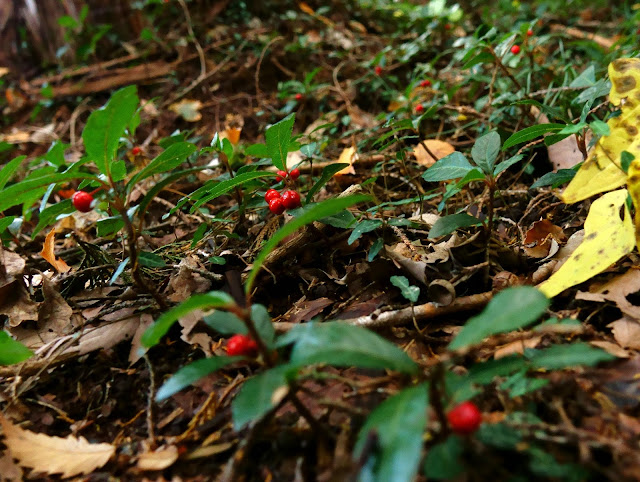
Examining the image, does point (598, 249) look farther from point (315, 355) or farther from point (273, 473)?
point (273, 473)

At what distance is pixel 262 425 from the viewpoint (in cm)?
93

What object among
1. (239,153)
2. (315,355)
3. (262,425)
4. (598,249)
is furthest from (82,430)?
(239,153)

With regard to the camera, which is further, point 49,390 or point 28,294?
point 28,294

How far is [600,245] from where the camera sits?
112 cm

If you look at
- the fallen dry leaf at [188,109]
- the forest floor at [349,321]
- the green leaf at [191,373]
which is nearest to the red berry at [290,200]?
the forest floor at [349,321]

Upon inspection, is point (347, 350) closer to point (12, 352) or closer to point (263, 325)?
point (263, 325)

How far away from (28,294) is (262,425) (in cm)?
116

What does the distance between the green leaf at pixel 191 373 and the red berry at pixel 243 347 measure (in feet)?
0.09

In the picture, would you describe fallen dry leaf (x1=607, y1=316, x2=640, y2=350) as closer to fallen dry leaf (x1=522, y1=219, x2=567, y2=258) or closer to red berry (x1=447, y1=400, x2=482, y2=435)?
fallen dry leaf (x1=522, y1=219, x2=567, y2=258)

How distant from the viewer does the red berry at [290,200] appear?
4.78 ft

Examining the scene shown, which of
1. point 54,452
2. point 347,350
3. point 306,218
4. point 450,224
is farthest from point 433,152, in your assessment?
point 54,452

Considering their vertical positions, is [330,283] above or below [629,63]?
below

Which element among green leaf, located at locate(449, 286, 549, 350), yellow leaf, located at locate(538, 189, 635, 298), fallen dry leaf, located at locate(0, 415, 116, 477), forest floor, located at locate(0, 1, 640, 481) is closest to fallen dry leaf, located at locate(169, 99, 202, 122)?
forest floor, located at locate(0, 1, 640, 481)

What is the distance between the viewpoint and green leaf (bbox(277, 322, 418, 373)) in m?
0.72
